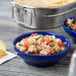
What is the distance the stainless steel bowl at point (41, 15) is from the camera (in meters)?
1.45

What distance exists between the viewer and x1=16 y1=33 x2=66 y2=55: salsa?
3.41ft

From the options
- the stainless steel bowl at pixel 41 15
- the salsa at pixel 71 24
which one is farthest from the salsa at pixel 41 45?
the stainless steel bowl at pixel 41 15

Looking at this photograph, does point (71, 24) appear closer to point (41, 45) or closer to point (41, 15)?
point (41, 15)

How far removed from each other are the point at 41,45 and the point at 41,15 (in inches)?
17.2

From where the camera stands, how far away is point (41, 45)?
107 centimetres

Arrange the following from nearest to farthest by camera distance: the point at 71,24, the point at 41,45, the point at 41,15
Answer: the point at 41,45, the point at 71,24, the point at 41,15

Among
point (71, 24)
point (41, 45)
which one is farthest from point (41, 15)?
point (41, 45)

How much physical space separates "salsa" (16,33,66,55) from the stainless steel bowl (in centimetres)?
33

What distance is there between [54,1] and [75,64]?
85 cm

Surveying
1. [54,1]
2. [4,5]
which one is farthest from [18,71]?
[4,5]

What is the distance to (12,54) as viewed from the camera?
119 centimetres

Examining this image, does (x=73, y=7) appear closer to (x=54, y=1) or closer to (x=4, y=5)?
(x=54, y=1)

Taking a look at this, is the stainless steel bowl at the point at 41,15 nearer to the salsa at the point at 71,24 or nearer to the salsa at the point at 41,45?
the salsa at the point at 71,24

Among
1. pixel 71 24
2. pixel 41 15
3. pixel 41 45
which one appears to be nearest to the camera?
pixel 41 45
